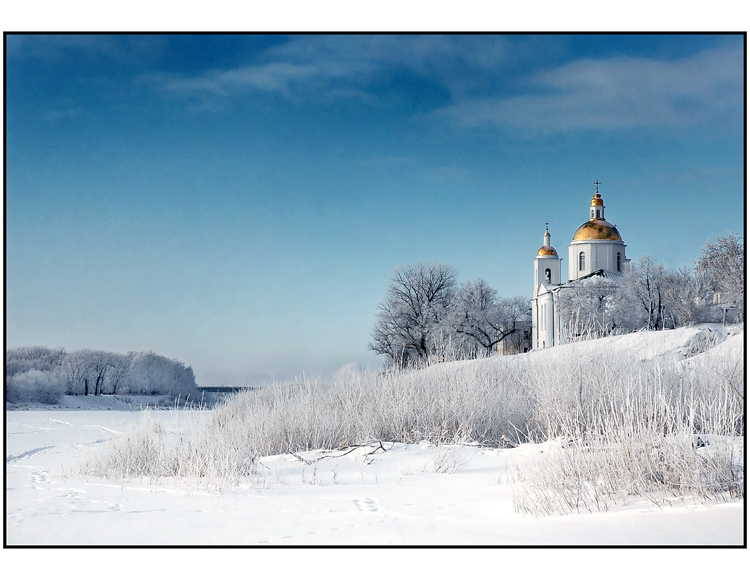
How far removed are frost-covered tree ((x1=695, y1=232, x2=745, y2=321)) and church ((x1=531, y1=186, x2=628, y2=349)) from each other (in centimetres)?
1833

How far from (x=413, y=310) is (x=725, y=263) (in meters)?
16.8

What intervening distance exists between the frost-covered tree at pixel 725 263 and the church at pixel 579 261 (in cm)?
1833

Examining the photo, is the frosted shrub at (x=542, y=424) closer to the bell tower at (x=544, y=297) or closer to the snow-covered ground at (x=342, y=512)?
the snow-covered ground at (x=342, y=512)

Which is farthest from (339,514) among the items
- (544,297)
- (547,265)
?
(547,265)

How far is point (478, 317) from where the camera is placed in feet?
110

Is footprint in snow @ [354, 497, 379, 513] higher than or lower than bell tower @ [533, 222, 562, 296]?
lower

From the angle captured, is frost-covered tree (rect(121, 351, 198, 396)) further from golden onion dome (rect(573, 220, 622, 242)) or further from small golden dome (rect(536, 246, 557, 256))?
small golden dome (rect(536, 246, 557, 256))

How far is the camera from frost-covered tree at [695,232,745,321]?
1498 cm

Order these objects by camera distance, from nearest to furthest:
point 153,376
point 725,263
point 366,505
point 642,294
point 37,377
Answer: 1. point 366,505
2. point 37,377
3. point 153,376
4. point 725,263
5. point 642,294

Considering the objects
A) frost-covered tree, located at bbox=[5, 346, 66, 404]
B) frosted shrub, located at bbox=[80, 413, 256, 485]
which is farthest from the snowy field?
frost-covered tree, located at bbox=[5, 346, 66, 404]

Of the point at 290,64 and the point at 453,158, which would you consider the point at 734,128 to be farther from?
the point at 290,64

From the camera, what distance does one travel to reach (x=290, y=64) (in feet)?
17.9

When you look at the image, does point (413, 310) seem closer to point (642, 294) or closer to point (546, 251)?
point (642, 294)

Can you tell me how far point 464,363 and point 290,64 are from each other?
6.41 m
